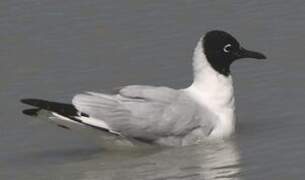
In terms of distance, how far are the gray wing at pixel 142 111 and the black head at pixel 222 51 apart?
0.67 meters

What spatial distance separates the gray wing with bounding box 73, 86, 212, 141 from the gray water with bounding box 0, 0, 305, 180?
201 millimetres

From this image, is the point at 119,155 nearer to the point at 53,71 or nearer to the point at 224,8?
the point at 53,71

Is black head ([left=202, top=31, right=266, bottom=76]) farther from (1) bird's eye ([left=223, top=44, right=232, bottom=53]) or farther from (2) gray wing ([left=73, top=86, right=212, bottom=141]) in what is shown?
(2) gray wing ([left=73, top=86, right=212, bottom=141])

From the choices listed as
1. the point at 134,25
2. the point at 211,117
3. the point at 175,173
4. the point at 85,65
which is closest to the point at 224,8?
the point at 134,25

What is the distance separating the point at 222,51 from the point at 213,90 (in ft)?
1.30

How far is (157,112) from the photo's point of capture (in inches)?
460

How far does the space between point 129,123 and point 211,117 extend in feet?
2.77

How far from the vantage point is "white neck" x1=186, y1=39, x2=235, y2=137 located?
1209 cm

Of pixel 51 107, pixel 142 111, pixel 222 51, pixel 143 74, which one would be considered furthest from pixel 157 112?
pixel 143 74

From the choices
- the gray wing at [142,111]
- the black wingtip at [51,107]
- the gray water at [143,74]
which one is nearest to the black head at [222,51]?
the gray water at [143,74]

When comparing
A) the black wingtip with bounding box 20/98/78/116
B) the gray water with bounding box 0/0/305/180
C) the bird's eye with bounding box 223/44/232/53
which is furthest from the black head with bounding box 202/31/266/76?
the black wingtip with bounding box 20/98/78/116

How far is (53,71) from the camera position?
13.7m

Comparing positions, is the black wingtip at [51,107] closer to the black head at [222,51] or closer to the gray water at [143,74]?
the gray water at [143,74]

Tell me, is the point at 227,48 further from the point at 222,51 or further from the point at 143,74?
the point at 143,74
